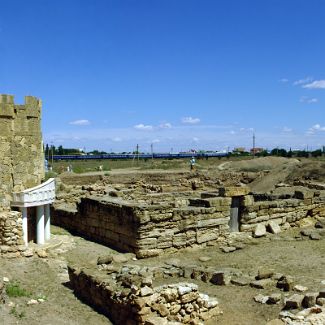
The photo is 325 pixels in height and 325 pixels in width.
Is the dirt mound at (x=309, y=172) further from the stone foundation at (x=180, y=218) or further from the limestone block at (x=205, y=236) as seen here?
the limestone block at (x=205, y=236)

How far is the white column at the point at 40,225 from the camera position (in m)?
12.0

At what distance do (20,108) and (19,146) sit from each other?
3.56 feet

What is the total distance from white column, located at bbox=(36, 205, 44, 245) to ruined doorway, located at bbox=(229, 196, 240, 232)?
18.5ft

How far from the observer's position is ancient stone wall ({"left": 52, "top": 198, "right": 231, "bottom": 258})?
11.3m

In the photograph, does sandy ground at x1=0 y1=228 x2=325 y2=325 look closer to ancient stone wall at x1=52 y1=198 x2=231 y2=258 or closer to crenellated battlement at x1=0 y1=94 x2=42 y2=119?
ancient stone wall at x1=52 y1=198 x2=231 y2=258

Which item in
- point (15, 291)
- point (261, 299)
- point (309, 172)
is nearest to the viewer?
point (261, 299)

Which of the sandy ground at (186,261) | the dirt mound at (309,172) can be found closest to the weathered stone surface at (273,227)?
the sandy ground at (186,261)

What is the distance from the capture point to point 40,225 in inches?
475

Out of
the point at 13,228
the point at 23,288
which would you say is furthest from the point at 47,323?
the point at 13,228

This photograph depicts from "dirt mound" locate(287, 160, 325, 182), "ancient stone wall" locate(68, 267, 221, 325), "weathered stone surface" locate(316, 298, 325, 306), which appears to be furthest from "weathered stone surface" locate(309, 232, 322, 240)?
"dirt mound" locate(287, 160, 325, 182)

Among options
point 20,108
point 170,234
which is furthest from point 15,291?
point 20,108

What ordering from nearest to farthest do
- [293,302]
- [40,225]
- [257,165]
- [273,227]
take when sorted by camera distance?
[293,302] → [40,225] → [273,227] → [257,165]

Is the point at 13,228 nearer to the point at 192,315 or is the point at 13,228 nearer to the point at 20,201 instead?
the point at 20,201

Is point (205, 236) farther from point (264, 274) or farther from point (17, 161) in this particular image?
point (17, 161)
